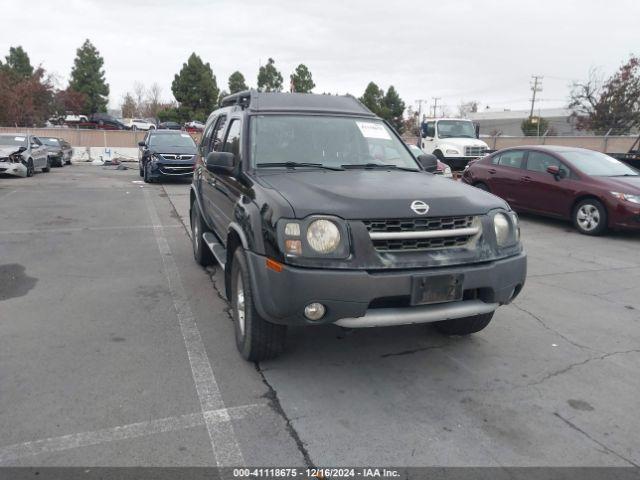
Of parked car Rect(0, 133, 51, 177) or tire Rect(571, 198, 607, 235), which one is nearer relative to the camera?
tire Rect(571, 198, 607, 235)

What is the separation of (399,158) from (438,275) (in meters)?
1.90

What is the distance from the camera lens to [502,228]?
12.6 ft

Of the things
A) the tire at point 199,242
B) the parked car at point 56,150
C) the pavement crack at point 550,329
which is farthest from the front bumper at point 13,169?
the pavement crack at point 550,329

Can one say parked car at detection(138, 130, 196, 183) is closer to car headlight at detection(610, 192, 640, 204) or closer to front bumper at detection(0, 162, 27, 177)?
front bumper at detection(0, 162, 27, 177)

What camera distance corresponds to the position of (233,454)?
112 inches

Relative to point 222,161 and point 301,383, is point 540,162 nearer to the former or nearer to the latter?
point 222,161

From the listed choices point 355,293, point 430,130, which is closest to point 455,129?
point 430,130

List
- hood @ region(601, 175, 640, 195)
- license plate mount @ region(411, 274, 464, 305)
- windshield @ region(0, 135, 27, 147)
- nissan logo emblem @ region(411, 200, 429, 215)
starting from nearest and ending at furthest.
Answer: license plate mount @ region(411, 274, 464, 305)
nissan logo emblem @ region(411, 200, 429, 215)
hood @ region(601, 175, 640, 195)
windshield @ region(0, 135, 27, 147)

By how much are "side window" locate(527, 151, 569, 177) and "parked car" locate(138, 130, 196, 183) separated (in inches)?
418

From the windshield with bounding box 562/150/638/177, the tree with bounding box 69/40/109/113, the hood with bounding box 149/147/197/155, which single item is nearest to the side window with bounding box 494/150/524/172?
the windshield with bounding box 562/150/638/177

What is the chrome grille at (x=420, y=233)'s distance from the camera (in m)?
3.38

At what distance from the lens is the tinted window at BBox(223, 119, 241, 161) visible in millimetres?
4734

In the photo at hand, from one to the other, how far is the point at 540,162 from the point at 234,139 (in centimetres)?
743

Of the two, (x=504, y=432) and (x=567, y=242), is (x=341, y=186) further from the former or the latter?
(x=567, y=242)
